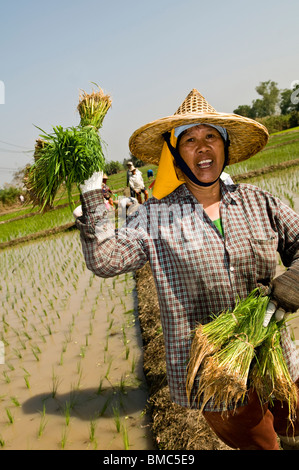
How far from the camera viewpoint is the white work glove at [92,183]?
1418mm

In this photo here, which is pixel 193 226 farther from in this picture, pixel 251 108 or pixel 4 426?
pixel 251 108

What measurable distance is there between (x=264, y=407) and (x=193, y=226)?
2.41 ft

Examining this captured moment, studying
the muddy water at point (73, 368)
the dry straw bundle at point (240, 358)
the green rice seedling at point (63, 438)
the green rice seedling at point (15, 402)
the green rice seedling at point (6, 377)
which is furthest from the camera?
the green rice seedling at point (6, 377)

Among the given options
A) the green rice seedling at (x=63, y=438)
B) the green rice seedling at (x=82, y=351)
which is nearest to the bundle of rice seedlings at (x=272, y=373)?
the green rice seedling at (x=63, y=438)

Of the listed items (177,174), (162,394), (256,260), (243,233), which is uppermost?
(177,174)

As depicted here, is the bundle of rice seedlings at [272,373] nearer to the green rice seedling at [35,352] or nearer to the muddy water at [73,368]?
the muddy water at [73,368]

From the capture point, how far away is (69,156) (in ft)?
4.92

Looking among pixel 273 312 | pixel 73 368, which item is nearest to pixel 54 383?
pixel 73 368

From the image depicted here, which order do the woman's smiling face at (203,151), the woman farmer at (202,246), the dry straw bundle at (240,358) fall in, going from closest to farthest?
the dry straw bundle at (240,358), the woman farmer at (202,246), the woman's smiling face at (203,151)

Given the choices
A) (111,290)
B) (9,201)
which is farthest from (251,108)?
(111,290)

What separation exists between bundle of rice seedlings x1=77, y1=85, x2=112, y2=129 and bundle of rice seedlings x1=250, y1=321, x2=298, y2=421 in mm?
1110

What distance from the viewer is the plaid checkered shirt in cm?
140

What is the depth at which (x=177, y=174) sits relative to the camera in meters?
1.55

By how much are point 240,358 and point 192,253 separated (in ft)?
1.33
